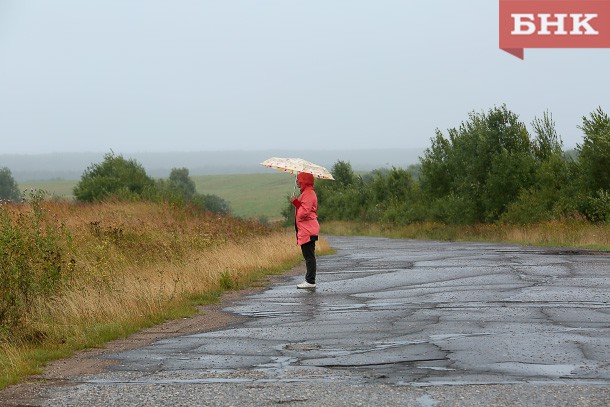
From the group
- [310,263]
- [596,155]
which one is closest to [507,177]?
[596,155]

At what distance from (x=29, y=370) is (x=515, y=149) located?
4532 centimetres

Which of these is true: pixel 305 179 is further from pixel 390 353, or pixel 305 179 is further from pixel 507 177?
pixel 507 177

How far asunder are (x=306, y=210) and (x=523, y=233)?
2320 centimetres

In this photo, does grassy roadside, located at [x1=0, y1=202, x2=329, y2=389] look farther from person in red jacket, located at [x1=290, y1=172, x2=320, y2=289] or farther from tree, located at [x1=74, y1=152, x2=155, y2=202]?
tree, located at [x1=74, y1=152, x2=155, y2=202]

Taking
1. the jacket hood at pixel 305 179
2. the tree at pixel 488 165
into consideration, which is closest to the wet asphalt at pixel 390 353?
the jacket hood at pixel 305 179

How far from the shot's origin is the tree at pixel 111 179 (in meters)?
51.9

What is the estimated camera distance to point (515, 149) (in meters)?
53.5

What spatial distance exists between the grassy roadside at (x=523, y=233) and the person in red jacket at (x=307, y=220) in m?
13.2

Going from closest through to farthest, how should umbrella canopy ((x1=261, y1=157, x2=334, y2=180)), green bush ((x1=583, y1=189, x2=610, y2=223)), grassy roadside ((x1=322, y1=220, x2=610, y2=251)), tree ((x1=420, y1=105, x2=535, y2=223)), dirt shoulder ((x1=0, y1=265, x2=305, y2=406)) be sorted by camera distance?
1. dirt shoulder ((x1=0, y1=265, x2=305, y2=406))
2. umbrella canopy ((x1=261, y1=157, x2=334, y2=180))
3. grassy roadside ((x1=322, y1=220, x2=610, y2=251))
4. green bush ((x1=583, y1=189, x2=610, y2=223))
5. tree ((x1=420, y1=105, x2=535, y2=223))

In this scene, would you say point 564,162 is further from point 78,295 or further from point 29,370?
point 29,370

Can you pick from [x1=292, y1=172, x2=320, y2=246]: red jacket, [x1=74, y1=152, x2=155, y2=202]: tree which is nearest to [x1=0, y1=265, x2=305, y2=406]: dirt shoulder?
[x1=292, y1=172, x2=320, y2=246]: red jacket

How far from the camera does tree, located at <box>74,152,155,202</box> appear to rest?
170ft

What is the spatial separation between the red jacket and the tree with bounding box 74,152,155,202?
31.4 metres

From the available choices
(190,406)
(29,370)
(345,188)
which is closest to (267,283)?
(29,370)
